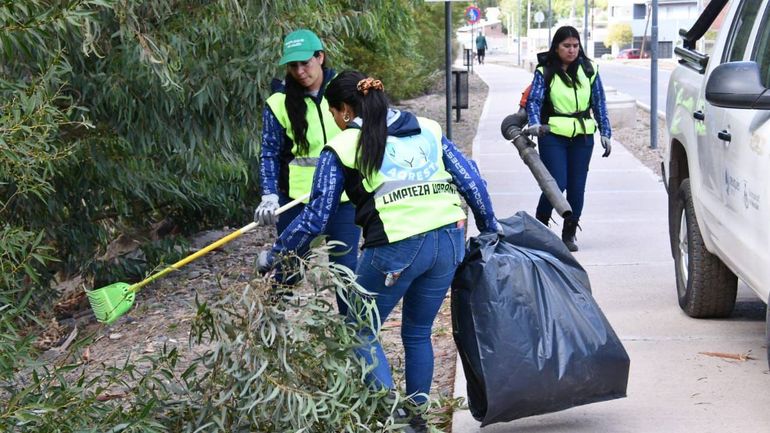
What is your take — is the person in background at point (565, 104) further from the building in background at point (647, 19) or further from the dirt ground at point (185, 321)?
the building in background at point (647, 19)

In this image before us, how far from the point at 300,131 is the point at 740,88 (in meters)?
1.99

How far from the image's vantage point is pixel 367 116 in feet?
14.4

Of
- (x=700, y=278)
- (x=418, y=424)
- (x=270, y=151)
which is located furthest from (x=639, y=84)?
(x=418, y=424)

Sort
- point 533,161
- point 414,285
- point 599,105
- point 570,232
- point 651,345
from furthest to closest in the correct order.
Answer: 1. point 570,232
2. point 599,105
3. point 533,161
4. point 651,345
5. point 414,285

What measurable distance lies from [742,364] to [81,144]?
3.90 meters

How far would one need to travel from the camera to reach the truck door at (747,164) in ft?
15.4

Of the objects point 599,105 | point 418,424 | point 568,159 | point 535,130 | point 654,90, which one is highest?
point 599,105

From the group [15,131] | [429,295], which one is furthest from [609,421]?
[15,131]

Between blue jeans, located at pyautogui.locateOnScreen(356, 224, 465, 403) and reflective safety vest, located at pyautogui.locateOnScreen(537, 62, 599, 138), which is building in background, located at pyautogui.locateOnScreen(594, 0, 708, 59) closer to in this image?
reflective safety vest, located at pyautogui.locateOnScreen(537, 62, 599, 138)

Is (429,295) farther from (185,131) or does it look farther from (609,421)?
(185,131)

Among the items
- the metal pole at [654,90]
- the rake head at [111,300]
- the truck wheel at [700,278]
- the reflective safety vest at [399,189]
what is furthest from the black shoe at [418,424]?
the metal pole at [654,90]

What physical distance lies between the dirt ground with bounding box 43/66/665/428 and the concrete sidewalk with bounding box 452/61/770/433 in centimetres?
62

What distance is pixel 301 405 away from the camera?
13.2ft

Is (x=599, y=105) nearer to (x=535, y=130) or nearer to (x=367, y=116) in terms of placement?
(x=535, y=130)
